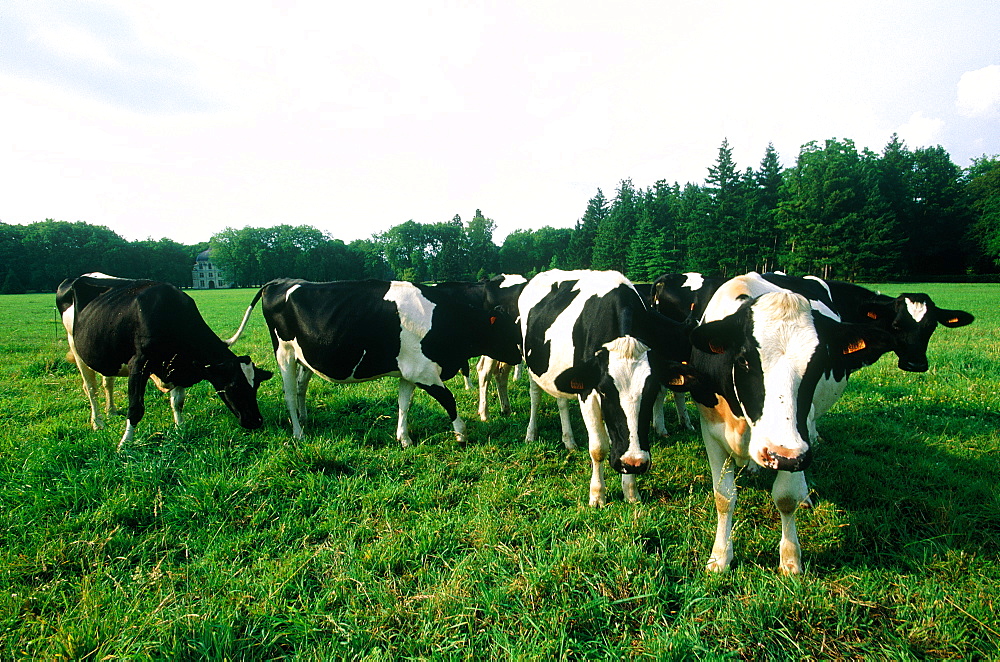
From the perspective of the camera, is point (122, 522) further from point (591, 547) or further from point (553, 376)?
point (553, 376)

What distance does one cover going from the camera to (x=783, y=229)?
51.1 metres

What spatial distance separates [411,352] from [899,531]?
16.0 ft

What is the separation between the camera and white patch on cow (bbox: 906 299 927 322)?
5.20 meters

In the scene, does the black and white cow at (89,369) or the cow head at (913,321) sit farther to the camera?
the black and white cow at (89,369)

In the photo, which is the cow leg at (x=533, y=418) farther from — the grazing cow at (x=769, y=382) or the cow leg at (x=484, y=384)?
the grazing cow at (x=769, y=382)

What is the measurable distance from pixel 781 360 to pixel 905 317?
403 cm

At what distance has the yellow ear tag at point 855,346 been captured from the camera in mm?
2817

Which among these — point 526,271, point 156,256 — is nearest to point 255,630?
point 526,271

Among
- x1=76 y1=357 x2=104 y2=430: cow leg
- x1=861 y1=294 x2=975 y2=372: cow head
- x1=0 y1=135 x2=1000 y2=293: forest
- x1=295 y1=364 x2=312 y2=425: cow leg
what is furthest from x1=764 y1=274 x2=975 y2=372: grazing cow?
x1=0 y1=135 x2=1000 y2=293: forest

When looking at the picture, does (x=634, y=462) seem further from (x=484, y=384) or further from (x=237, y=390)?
(x=237, y=390)

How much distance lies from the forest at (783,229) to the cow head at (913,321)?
3072 centimetres

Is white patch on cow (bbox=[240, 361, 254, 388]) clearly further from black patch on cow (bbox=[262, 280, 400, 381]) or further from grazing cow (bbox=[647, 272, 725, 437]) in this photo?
grazing cow (bbox=[647, 272, 725, 437])

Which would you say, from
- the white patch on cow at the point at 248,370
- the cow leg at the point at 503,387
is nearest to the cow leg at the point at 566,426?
the cow leg at the point at 503,387

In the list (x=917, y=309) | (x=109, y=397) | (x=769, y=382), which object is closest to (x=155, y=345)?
(x=109, y=397)
